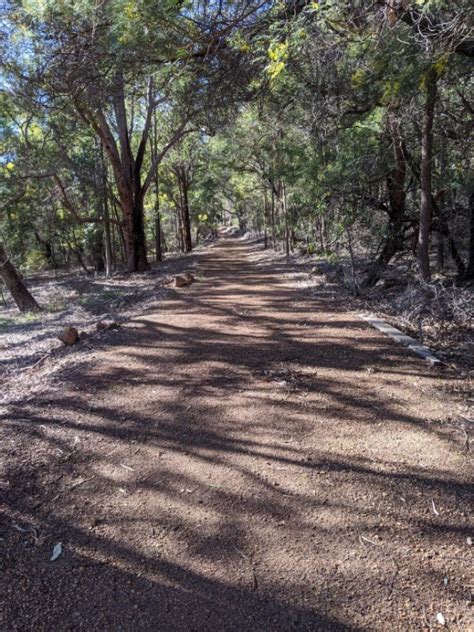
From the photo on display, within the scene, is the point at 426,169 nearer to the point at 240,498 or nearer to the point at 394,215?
the point at 394,215

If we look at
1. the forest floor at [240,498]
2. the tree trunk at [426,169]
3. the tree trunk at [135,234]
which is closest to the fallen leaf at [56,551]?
the forest floor at [240,498]

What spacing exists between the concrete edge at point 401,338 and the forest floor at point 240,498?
144 millimetres

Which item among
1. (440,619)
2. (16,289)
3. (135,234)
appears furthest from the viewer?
(135,234)

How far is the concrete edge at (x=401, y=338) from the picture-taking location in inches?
178

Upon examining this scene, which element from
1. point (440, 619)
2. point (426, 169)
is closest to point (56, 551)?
point (440, 619)

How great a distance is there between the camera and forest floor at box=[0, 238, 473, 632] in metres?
1.81

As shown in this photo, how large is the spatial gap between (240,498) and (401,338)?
3.50m

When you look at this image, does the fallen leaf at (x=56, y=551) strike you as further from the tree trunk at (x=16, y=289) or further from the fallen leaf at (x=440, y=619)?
the tree trunk at (x=16, y=289)

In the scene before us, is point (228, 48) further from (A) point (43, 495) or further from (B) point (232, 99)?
(A) point (43, 495)

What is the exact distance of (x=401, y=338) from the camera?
519cm

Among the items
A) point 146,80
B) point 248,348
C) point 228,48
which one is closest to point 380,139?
point 228,48

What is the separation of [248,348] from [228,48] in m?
3.93

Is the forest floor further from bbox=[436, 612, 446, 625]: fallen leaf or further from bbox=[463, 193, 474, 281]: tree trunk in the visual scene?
bbox=[463, 193, 474, 281]: tree trunk

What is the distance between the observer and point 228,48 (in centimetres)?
536
